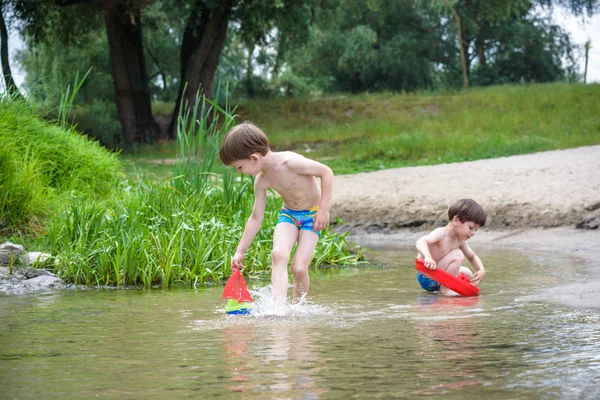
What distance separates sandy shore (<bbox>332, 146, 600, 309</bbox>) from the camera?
9.64 metres

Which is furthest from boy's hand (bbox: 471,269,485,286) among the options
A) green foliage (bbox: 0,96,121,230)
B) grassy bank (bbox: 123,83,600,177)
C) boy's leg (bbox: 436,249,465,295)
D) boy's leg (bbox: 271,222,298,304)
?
grassy bank (bbox: 123,83,600,177)

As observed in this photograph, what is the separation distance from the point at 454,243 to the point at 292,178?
165cm

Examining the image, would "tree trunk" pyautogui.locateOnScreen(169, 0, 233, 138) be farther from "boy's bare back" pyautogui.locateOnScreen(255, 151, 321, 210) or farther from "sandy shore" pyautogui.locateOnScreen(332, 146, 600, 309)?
"boy's bare back" pyautogui.locateOnScreen(255, 151, 321, 210)

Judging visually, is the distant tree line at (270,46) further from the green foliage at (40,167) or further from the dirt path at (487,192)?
the green foliage at (40,167)

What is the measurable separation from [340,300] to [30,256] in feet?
9.76

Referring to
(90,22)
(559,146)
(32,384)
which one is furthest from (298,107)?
(32,384)

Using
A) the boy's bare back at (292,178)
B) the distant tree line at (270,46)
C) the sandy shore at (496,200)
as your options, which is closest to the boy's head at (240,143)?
the boy's bare back at (292,178)

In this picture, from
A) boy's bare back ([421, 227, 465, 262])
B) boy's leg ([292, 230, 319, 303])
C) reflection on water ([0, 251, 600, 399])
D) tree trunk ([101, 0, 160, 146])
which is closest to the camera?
reflection on water ([0, 251, 600, 399])

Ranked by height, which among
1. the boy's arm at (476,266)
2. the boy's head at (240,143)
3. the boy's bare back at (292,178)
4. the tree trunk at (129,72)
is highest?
the tree trunk at (129,72)

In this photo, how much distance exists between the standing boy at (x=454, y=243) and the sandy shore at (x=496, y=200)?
197 cm

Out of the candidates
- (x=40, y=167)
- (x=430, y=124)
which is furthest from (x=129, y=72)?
(x=40, y=167)

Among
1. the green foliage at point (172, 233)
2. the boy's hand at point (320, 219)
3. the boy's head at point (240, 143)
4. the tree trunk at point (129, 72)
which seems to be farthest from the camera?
the tree trunk at point (129, 72)

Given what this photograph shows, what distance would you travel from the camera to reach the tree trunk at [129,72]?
22.5 m

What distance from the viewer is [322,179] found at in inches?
205
